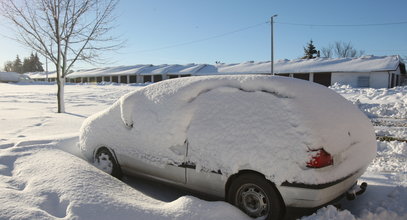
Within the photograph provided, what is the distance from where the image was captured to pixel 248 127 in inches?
124

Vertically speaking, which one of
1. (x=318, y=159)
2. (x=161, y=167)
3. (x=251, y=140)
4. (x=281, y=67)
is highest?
(x=281, y=67)

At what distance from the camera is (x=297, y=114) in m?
2.96

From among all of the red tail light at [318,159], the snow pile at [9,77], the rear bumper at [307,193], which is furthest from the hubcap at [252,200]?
the snow pile at [9,77]

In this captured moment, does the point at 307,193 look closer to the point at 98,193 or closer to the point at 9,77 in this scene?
the point at 98,193

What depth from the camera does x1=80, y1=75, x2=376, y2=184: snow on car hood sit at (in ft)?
9.46

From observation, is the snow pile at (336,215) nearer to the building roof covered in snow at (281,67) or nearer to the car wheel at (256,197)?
the car wheel at (256,197)

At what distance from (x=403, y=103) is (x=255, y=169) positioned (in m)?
13.4

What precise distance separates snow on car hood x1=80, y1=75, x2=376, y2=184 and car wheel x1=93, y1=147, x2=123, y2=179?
264 mm

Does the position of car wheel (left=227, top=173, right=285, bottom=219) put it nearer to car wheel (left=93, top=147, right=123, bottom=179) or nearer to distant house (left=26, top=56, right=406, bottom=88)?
car wheel (left=93, top=147, right=123, bottom=179)

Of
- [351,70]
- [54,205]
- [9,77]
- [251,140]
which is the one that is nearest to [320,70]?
[351,70]

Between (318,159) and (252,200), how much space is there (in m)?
0.83

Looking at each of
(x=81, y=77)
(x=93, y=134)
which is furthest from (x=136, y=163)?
(x=81, y=77)

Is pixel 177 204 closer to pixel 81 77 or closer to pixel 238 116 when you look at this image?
pixel 238 116

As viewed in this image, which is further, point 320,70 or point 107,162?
point 320,70
